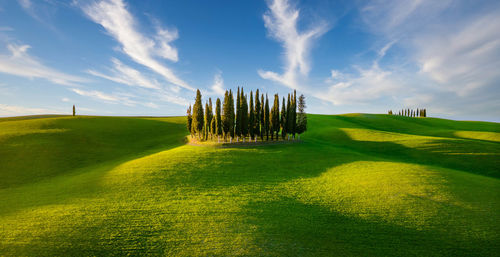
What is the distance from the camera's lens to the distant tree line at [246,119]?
2052 inches

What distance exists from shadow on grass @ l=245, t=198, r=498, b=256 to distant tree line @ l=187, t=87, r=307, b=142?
35.0 m

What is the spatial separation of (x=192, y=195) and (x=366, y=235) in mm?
16654

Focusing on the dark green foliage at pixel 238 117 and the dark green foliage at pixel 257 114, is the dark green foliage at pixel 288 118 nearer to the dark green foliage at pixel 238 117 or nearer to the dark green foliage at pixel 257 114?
the dark green foliage at pixel 257 114

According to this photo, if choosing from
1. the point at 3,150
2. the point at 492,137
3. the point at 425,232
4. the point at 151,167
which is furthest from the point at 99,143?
the point at 492,137

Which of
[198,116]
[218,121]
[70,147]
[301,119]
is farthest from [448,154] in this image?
[70,147]

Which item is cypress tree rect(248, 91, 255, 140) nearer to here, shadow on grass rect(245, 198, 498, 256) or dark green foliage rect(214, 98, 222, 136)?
dark green foliage rect(214, 98, 222, 136)

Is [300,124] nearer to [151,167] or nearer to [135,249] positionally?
[151,167]

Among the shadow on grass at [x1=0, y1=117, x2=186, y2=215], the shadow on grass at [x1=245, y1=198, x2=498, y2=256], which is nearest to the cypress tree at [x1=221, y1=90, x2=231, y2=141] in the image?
the shadow on grass at [x1=0, y1=117, x2=186, y2=215]

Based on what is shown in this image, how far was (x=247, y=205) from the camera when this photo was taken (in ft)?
64.6

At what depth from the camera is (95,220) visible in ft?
54.5

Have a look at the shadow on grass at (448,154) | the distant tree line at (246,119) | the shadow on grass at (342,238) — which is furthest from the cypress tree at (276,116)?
the shadow on grass at (342,238)

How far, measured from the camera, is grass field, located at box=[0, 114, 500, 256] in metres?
14.3

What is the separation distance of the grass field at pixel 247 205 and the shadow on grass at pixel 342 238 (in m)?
0.08

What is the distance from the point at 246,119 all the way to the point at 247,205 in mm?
33664
